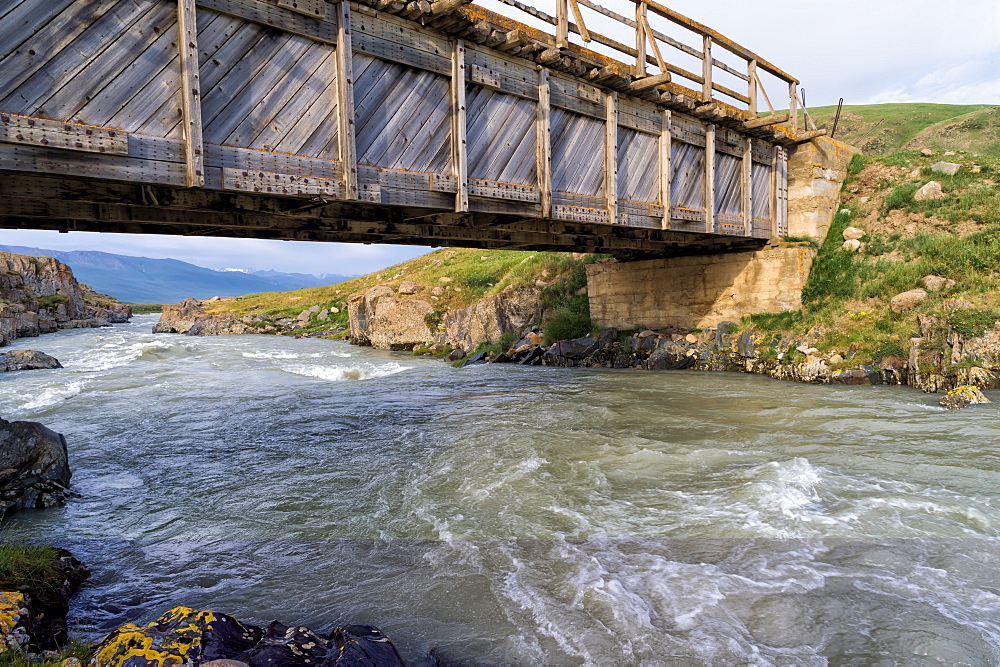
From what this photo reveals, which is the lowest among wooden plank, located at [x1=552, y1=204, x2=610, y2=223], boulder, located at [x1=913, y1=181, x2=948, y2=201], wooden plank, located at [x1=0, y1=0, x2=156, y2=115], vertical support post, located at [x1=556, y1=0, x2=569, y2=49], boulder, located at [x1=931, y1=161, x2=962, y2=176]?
wooden plank, located at [x1=552, y1=204, x2=610, y2=223]

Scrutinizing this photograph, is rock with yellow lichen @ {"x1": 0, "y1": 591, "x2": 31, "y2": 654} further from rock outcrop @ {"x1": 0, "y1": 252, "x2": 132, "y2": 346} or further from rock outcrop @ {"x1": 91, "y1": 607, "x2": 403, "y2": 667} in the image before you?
rock outcrop @ {"x1": 0, "y1": 252, "x2": 132, "y2": 346}

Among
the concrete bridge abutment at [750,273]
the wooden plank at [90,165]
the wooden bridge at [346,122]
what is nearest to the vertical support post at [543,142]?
the wooden bridge at [346,122]

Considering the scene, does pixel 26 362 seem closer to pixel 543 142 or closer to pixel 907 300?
pixel 543 142

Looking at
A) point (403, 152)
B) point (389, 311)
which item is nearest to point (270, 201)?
point (403, 152)

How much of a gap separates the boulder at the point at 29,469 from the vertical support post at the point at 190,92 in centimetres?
401

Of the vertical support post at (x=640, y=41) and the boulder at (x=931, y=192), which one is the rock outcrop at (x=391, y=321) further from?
the boulder at (x=931, y=192)

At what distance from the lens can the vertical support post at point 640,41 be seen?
12.4m

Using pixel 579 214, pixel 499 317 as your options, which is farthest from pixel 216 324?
pixel 579 214

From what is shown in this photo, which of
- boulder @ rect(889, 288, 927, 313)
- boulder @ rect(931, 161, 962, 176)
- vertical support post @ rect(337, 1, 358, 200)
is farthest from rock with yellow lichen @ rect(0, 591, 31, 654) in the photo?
boulder @ rect(931, 161, 962, 176)

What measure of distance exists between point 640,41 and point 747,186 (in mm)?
6754

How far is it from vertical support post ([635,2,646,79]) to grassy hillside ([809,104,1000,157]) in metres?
41.3

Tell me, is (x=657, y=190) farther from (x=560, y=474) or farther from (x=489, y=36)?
(x=560, y=474)

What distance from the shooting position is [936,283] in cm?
1511

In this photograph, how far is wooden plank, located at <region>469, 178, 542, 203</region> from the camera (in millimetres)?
10211
